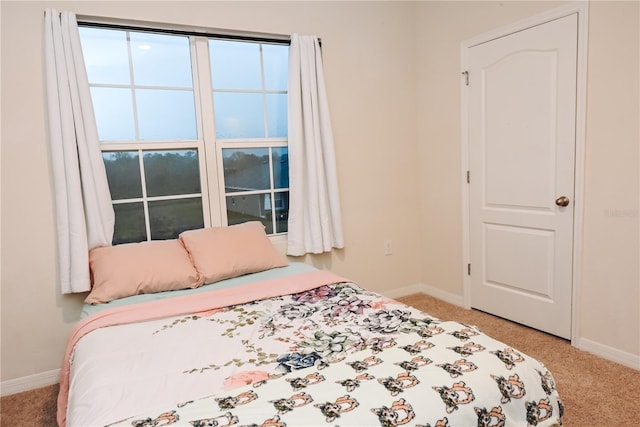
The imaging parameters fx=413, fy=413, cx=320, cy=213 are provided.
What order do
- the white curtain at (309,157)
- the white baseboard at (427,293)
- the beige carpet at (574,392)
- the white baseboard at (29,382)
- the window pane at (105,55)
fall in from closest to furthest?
the beige carpet at (574,392) → the white baseboard at (29,382) → the window pane at (105,55) → the white curtain at (309,157) → the white baseboard at (427,293)

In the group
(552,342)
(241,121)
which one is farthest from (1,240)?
(552,342)

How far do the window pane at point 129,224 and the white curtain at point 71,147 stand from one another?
216 millimetres

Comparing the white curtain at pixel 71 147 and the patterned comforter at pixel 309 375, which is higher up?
the white curtain at pixel 71 147

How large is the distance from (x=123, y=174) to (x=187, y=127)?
1.68ft

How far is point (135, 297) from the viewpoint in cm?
219

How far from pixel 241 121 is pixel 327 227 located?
39.1 inches

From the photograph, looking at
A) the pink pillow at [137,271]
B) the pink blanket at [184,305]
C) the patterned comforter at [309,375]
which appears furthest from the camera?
A: the pink pillow at [137,271]

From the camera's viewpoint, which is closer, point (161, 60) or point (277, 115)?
point (161, 60)

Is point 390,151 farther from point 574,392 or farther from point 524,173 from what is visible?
point 574,392

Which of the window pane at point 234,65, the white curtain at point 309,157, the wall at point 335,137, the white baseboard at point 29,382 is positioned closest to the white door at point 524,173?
the wall at point 335,137

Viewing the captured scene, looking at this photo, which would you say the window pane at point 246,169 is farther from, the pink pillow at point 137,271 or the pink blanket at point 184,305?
the pink blanket at point 184,305

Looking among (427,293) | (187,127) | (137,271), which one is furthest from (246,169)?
(427,293)

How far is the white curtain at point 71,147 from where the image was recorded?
2.28 metres

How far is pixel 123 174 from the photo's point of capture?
2.61m
